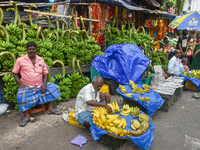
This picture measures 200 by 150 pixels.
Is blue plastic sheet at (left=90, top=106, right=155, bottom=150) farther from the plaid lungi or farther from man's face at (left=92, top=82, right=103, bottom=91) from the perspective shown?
the plaid lungi

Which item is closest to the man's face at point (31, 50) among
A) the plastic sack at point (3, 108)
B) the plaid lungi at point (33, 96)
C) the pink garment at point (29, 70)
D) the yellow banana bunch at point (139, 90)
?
the pink garment at point (29, 70)

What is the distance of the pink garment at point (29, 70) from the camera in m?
3.59

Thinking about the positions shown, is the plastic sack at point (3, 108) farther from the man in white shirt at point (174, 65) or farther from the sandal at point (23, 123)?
the man in white shirt at point (174, 65)

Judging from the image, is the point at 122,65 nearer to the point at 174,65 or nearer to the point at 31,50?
the point at 174,65

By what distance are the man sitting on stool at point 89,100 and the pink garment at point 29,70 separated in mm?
1236

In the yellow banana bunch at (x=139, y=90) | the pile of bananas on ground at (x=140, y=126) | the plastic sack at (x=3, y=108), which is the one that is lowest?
the plastic sack at (x=3, y=108)

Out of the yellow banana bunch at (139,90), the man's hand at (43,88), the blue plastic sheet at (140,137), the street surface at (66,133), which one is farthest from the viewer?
the yellow banana bunch at (139,90)

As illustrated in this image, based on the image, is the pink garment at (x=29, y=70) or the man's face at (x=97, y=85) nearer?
the man's face at (x=97, y=85)

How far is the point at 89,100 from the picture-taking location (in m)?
3.01

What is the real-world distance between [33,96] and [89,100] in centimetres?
151

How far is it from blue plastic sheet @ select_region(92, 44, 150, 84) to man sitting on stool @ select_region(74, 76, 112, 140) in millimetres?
1943

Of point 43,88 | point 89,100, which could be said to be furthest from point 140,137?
point 43,88

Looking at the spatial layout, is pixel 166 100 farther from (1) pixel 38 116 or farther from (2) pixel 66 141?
(1) pixel 38 116

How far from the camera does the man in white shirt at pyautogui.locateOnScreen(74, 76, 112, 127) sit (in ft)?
9.89
